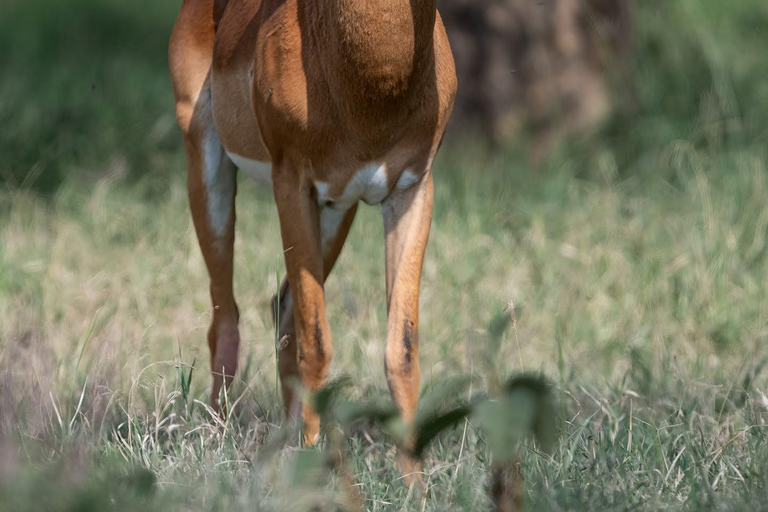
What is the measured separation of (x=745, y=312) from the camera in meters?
5.05

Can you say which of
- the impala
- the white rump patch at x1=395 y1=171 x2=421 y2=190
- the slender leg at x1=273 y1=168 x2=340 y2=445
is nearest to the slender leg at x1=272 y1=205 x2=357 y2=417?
the impala

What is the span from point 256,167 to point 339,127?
26.2 inches

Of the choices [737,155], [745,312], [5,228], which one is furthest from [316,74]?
[737,155]

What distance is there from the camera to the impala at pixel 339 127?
329cm

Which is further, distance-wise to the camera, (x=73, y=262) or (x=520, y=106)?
(x=520, y=106)

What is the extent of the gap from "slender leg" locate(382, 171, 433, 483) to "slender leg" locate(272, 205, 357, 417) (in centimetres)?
49

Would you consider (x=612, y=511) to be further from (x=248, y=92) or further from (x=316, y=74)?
(x=248, y=92)

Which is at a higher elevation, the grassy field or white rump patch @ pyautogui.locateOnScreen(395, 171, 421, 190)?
white rump patch @ pyautogui.locateOnScreen(395, 171, 421, 190)

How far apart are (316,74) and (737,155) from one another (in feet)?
12.6

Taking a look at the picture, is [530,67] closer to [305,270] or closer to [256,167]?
[256,167]

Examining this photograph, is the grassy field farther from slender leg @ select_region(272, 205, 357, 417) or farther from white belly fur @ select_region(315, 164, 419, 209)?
white belly fur @ select_region(315, 164, 419, 209)

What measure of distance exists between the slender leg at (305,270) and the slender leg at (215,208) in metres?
0.73

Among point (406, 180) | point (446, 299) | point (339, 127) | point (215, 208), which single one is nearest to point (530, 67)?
point (446, 299)

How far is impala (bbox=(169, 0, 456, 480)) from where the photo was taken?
3.29 m
